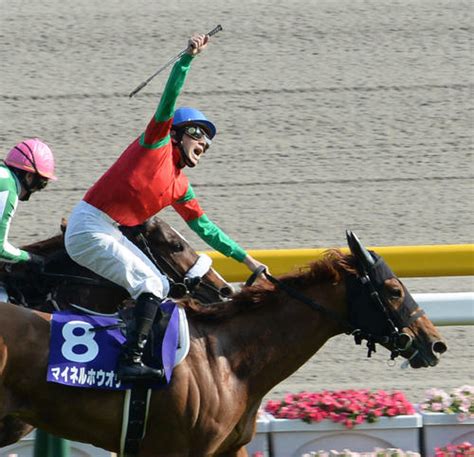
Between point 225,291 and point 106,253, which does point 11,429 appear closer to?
point 106,253

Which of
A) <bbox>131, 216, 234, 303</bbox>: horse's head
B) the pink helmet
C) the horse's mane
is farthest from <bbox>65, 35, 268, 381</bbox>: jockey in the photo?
<bbox>131, 216, 234, 303</bbox>: horse's head

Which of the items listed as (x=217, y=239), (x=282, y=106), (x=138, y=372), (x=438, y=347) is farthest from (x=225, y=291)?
(x=282, y=106)

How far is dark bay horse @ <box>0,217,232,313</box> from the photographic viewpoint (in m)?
6.51

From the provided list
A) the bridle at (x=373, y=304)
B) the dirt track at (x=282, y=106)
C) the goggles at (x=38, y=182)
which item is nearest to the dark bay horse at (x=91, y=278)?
the goggles at (x=38, y=182)

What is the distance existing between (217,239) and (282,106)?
502 centimetres

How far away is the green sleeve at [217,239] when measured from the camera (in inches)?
256

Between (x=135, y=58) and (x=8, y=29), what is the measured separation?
1.43m

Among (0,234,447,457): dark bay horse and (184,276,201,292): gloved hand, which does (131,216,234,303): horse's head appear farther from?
(0,234,447,457): dark bay horse

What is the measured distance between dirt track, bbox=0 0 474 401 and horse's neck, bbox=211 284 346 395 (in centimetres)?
321

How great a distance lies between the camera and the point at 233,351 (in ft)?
19.2

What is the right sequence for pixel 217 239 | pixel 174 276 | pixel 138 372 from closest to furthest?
pixel 138 372 → pixel 217 239 → pixel 174 276

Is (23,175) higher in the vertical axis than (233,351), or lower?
higher

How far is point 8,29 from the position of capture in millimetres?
12375

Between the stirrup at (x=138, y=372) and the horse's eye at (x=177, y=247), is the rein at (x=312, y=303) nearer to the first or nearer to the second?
the stirrup at (x=138, y=372)
